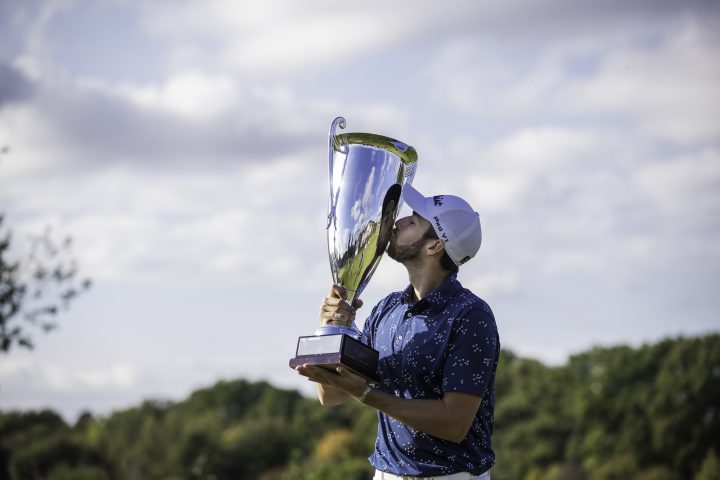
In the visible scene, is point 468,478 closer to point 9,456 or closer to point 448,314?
point 448,314

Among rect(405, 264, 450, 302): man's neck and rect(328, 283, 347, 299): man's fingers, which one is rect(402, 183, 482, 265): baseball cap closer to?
rect(405, 264, 450, 302): man's neck

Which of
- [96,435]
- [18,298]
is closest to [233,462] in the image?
[96,435]

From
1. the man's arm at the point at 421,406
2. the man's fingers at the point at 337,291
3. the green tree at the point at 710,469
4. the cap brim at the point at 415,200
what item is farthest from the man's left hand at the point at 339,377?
the green tree at the point at 710,469

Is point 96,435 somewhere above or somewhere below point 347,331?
above

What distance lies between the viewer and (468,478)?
436cm

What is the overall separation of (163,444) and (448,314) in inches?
1266

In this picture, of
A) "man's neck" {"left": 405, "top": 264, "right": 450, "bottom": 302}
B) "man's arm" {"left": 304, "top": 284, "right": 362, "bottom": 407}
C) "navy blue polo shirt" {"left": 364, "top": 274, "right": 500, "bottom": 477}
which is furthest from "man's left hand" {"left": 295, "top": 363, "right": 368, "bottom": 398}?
"man's neck" {"left": 405, "top": 264, "right": 450, "bottom": 302}

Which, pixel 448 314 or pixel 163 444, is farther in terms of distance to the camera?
pixel 163 444

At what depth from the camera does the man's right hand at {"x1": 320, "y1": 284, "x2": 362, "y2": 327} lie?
4.52 metres

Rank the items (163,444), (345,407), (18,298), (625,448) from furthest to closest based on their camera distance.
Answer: (345,407) < (625,448) < (163,444) < (18,298)

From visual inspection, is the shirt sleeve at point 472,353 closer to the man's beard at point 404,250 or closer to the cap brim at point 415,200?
the man's beard at point 404,250

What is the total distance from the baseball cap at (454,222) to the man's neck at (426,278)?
10 centimetres

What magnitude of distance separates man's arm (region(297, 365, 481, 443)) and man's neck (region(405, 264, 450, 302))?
59cm

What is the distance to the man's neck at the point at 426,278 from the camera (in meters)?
4.63
